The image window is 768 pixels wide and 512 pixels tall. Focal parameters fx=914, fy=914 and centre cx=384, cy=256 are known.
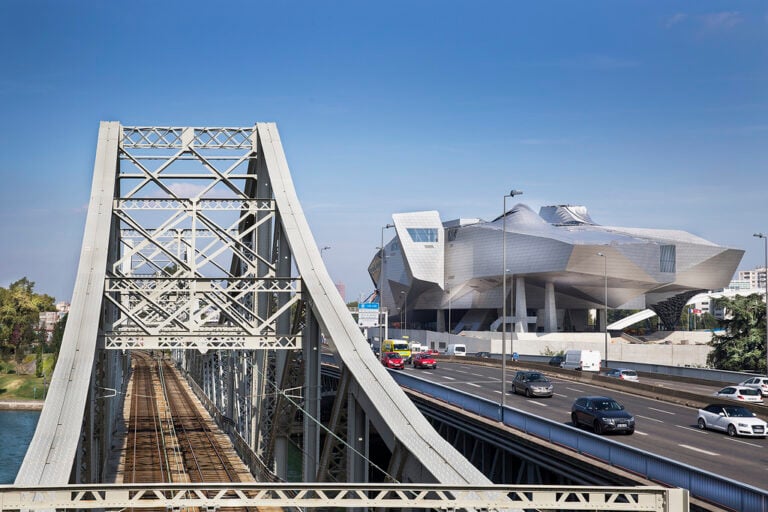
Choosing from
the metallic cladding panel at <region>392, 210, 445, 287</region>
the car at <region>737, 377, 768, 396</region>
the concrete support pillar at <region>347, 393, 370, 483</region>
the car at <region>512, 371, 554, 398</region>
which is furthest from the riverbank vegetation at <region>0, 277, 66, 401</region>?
the concrete support pillar at <region>347, 393, 370, 483</region>

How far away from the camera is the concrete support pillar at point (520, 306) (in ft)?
424

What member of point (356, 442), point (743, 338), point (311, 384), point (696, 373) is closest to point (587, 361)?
point (696, 373)

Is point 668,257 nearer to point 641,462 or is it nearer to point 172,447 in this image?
point 172,447

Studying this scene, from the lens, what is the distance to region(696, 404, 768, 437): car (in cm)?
3591

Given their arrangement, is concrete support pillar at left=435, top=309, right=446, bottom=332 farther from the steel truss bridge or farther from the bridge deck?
the steel truss bridge

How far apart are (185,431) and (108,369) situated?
16.5 metres

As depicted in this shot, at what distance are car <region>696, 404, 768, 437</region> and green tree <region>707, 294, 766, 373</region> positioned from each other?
45.7 m

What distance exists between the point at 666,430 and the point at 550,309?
9653 cm

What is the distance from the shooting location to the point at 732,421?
3644 centimetres

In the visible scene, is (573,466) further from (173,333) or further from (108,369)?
(108,369)

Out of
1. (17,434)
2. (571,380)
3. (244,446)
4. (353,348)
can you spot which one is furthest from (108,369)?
(17,434)

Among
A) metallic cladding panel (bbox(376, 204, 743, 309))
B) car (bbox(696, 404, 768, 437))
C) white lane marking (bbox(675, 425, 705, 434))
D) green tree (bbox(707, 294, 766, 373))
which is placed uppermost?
metallic cladding panel (bbox(376, 204, 743, 309))

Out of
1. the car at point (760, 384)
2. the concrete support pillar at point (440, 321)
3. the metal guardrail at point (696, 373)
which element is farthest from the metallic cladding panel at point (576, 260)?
the car at point (760, 384)

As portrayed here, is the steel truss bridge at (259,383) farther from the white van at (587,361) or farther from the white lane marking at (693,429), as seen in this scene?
the white van at (587,361)
